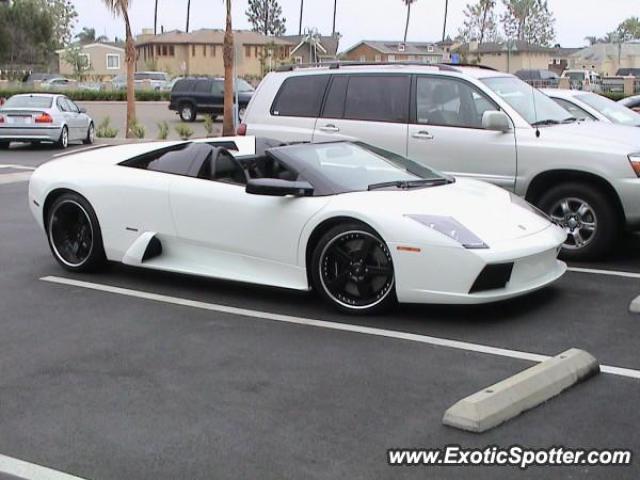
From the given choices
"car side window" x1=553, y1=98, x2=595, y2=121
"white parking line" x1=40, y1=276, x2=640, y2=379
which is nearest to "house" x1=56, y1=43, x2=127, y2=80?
"car side window" x1=553, y1=98, x2=595, y2=121

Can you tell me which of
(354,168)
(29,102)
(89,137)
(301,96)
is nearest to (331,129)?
(301,96)

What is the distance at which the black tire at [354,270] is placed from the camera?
20.7 feet

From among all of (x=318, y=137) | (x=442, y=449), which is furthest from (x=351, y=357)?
(x=318, y=137)

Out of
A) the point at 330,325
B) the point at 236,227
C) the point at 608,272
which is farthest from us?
the point at 608,272

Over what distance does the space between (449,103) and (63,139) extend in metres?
15.1

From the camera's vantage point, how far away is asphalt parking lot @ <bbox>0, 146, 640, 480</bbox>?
4078 mm

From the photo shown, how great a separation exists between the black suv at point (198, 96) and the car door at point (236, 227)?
94.3 feet

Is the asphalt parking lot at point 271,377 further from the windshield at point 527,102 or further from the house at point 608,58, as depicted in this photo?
the house at point 608,58

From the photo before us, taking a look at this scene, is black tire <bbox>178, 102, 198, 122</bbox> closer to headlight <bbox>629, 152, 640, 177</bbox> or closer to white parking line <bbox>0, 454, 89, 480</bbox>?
headlight <bbox>629, 152, 640, 177</bbox>

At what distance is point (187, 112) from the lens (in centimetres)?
3609

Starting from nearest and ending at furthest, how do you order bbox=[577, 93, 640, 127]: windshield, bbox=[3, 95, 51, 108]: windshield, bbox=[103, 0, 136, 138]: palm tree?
bbox=[577, 93, 640, 127]: windshield → bbox=[3, 95, 51, 108]: windshield → bbox=[103, 0, 136, 138]: palm tree

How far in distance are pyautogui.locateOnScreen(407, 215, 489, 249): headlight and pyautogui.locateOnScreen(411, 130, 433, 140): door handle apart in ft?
10.2

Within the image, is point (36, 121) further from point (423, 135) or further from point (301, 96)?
point (423, 135)

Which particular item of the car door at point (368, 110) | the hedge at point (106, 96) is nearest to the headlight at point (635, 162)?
the car door at point (368, 110)
